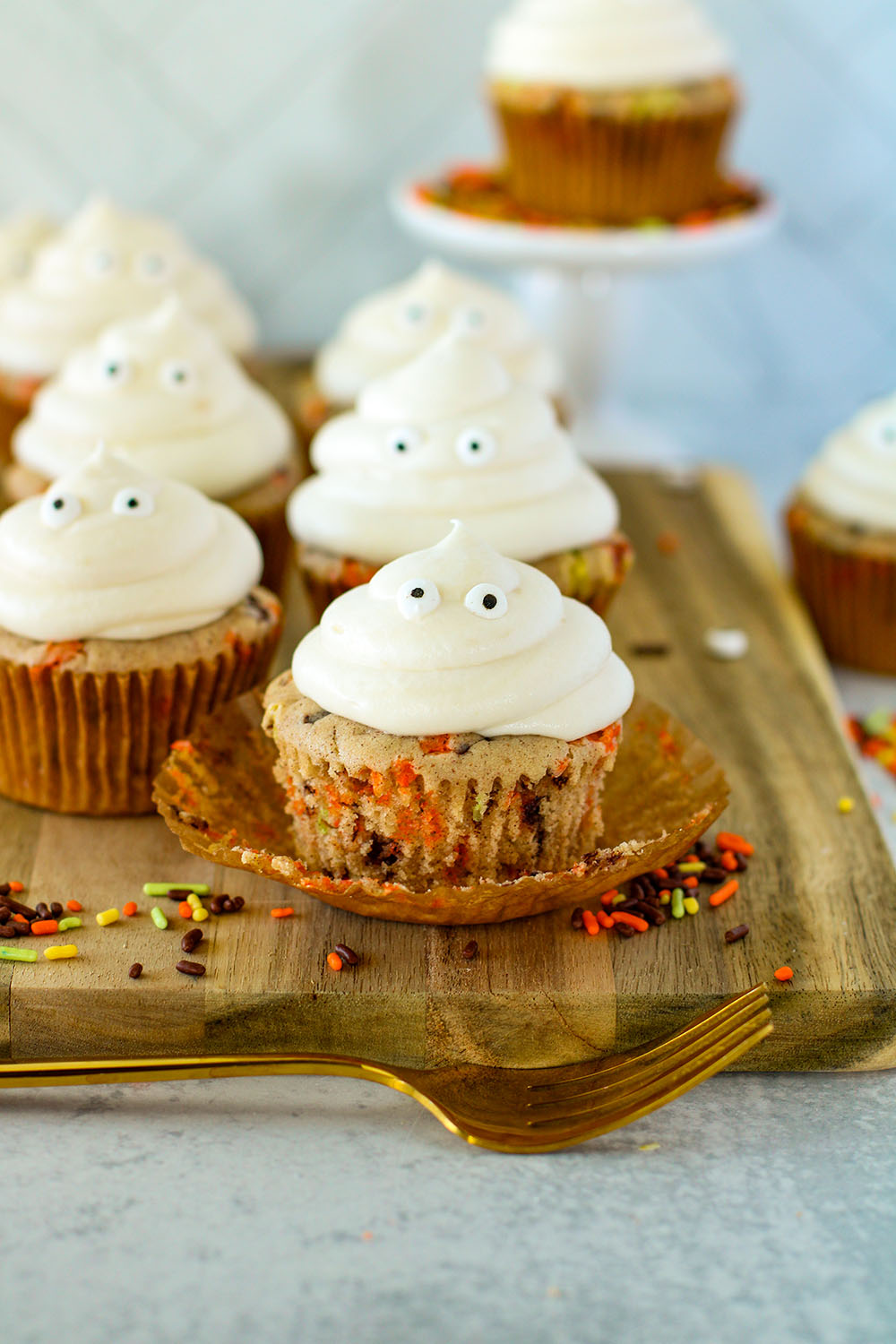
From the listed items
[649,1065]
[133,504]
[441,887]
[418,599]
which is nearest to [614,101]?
[133,504]

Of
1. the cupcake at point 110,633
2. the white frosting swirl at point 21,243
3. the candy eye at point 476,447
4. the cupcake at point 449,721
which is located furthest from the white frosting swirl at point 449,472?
the white frosting swirl at point 21,243

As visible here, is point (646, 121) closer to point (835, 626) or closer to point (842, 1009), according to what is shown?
point (835, 626)

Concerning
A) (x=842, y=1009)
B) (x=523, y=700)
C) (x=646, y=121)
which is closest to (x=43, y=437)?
(x=523, y=700)

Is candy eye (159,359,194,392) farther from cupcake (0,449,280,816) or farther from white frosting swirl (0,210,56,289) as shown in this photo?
white frosting swirl (0,210,56,289)

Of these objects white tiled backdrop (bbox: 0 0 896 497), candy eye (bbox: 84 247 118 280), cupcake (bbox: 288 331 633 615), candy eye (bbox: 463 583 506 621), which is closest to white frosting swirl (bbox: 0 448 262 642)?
cupcake (bbox: 288 331 633 615)

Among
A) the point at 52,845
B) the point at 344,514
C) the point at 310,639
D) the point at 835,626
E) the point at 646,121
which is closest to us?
the point at 310,639
